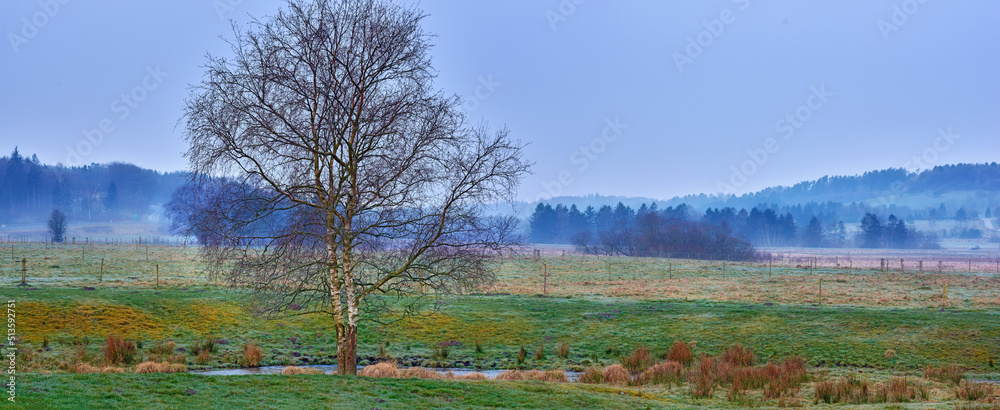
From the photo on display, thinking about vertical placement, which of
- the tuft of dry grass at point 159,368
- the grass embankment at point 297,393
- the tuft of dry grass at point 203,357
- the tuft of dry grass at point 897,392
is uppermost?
the grass embankment at point 297,393

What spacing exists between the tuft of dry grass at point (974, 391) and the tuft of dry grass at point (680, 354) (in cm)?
917

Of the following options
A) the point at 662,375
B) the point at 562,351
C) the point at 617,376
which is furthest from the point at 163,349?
the point at 662,375

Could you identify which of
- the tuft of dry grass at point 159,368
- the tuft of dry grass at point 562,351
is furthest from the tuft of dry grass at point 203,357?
the tuft of dry grass at point 562,351

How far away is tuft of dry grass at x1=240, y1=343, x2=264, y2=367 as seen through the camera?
2483 cm

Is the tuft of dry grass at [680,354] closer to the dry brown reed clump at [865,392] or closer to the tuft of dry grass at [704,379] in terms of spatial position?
the tuft of dry grass at [704,379]

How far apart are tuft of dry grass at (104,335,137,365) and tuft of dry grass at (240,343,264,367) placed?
364 centimetres

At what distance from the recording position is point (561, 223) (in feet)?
654

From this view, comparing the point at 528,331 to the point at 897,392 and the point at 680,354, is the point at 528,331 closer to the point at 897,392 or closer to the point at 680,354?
the point at 680,354

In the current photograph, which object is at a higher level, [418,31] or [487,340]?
[418,31]

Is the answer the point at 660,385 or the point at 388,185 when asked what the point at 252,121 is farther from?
the point at 660,385

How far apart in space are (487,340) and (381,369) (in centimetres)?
939

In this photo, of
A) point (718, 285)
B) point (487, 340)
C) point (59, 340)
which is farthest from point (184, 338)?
point (718, 285)

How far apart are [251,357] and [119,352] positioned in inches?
172

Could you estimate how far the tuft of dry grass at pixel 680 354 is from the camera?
2664cm
